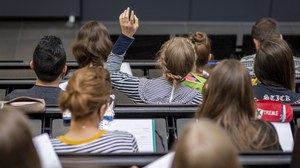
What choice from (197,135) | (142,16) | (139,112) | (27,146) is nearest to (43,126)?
(139,112)

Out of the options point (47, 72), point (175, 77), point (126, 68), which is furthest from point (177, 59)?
point (126, 68)

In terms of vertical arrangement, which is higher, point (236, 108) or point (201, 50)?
point (236, 108)

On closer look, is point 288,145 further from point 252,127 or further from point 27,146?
point 27,146

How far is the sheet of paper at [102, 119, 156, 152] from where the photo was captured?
9.18ft

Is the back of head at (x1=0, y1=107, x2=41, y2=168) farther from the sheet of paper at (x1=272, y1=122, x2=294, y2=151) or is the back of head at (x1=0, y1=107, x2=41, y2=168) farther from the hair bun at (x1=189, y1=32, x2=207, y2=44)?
the hair bun at (x1=189, y1=32, x2=207, y2=44)

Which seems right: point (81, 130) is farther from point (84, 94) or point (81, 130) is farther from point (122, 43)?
point (122, 43)

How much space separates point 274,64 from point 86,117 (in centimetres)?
126

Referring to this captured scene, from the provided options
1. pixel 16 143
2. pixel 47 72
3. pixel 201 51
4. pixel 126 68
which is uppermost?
pixel 16 143

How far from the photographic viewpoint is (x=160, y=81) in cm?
330

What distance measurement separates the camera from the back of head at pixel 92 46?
11.6ft

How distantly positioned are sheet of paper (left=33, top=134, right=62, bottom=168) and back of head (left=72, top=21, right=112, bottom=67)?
1.44 meters

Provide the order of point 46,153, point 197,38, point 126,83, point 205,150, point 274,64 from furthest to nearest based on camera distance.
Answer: point 197,38 < point 126,83 < point 274,64 < point 46,153 < point 205,150

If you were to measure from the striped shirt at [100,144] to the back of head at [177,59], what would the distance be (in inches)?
34.0

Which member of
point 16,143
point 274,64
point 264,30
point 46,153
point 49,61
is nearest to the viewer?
point 16,143
